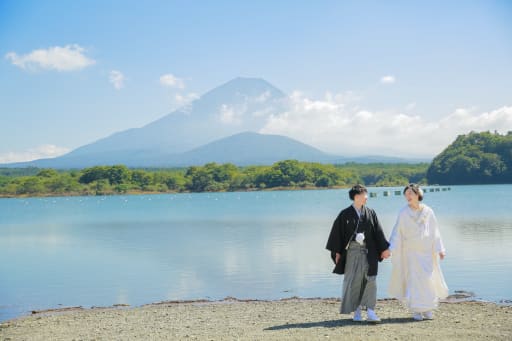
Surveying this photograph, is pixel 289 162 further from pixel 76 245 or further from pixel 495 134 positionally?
pixel 76 245

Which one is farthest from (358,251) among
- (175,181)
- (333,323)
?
(175,181)

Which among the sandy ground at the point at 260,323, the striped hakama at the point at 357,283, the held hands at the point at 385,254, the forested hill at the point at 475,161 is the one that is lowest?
the sandy ground at the point at 260,323

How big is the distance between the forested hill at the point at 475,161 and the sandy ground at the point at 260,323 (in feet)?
297

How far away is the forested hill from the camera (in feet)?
307

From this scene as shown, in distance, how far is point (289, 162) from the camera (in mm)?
107062

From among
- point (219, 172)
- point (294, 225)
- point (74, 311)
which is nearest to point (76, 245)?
point (294, 225)

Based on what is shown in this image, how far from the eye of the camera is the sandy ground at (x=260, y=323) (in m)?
6.90

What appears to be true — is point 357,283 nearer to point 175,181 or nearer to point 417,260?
point 417,260

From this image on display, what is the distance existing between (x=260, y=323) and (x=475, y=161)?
92926 mm

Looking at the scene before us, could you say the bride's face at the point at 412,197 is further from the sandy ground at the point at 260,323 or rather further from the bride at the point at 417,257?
the sandy ground at the point at 260,323

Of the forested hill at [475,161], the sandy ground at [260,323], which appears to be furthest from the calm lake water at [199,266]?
the forested hill at [475,161]

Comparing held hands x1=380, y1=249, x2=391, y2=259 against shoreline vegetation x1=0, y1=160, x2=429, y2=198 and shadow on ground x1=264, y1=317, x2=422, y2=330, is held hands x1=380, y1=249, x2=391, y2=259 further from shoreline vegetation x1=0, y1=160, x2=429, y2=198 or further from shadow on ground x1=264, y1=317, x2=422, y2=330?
shoreline vegetation x1=0, y1=160, x2=429, y2=198

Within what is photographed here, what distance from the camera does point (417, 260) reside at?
25.1ft

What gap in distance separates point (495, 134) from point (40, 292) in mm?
100456
